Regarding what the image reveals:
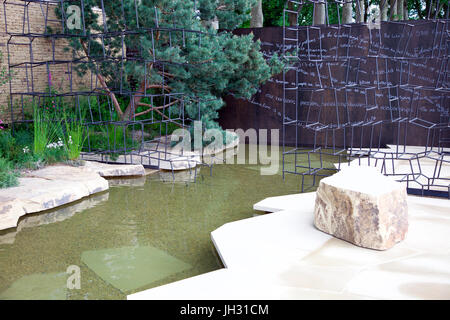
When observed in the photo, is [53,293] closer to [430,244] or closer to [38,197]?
[38,197]

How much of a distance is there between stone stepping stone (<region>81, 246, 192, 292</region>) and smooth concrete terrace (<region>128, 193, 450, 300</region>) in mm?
419

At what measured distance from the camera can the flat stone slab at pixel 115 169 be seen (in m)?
6.34

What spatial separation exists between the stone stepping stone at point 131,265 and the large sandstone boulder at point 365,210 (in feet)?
4.09

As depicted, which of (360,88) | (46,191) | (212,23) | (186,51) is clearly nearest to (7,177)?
(46,191)

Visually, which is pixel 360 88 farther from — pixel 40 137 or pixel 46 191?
pixel 46 191

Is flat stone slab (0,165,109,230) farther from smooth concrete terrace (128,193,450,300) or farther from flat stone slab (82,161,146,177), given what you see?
smooth concrete terrace (128,193,450,300)

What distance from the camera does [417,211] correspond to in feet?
14.0

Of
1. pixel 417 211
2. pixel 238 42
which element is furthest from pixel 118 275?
pixel 238 42

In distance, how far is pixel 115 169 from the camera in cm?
639

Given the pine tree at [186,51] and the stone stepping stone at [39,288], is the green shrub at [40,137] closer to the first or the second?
the pine tree at [186,51]

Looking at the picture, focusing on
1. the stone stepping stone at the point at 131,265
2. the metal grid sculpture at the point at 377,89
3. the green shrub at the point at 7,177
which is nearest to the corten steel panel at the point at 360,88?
the metal grid sculpture at the point at 377,89

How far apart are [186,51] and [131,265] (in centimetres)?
501

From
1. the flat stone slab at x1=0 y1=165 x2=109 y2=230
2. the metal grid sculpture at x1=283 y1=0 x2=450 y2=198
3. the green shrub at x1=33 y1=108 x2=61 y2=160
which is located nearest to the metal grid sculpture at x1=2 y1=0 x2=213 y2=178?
the green shrub at x1=33 y1=108 x2=61 y2=160
